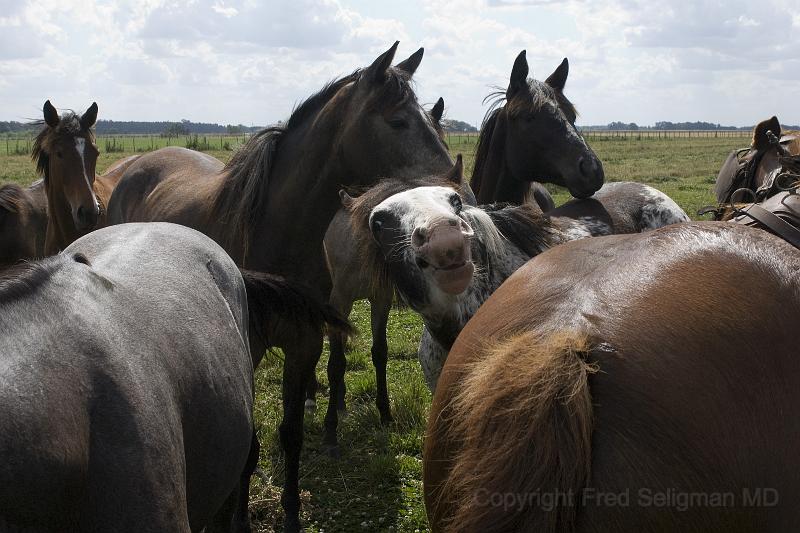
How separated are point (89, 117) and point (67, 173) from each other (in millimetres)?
792

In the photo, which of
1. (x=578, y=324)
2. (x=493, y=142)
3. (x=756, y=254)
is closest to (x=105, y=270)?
(x=578, y=324)

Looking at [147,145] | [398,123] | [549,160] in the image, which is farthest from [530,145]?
[147,145]

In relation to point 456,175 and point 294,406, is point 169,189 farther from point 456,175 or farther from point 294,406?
point 456,175

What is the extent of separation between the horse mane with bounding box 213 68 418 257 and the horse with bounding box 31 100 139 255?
8.59 feet

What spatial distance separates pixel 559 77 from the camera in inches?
198

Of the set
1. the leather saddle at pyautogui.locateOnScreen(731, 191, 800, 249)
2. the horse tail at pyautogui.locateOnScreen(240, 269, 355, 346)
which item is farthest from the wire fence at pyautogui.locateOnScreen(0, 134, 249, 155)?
the leather saddle at pyautogui.locateOnScreen(731, 191, 800, 249)

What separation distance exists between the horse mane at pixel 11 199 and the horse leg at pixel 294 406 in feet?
12.5

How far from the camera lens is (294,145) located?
4125 millimetres

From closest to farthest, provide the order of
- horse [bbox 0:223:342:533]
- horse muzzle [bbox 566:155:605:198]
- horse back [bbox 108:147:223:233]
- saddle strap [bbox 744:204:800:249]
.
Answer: horse [bbox 0:223:342:533] < saddle strap [bbox 744:204:800:249] < horse muzzle [bbox 566:155:605:198] < horse back [bbox 108:147:223:233]

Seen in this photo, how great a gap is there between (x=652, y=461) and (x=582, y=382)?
189 mm

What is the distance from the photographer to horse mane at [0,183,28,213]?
6.20m

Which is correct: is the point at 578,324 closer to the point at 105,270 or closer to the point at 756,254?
the point at 756,254

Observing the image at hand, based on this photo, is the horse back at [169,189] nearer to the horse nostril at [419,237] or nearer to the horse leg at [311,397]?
the horse leg at [311,397]

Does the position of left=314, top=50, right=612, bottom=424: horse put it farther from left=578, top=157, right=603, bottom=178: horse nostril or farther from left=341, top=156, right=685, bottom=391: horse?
left=341, top=156, right=685, bottom=391: horse
